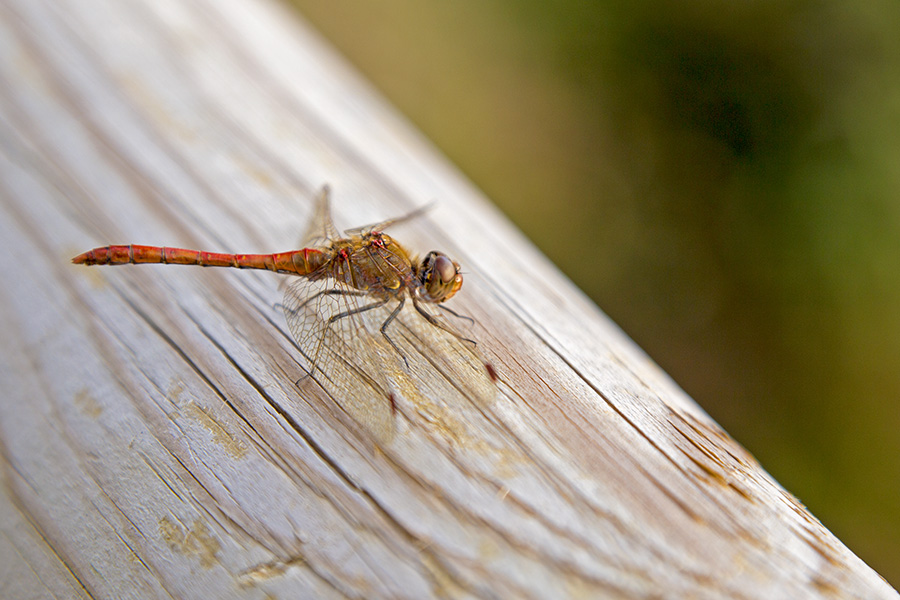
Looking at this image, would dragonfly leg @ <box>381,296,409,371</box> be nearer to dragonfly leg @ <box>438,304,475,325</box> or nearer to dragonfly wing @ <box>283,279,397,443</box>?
dragonfly wing @ <box>283,279,397,443</box>

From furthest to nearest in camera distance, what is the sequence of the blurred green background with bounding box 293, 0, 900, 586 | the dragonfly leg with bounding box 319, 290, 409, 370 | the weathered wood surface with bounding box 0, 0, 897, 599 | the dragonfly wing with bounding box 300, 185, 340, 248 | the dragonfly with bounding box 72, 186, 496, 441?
the blurred green background with bounding box 293, 0, 900, 586 → the dragonfly wing with bounding box 300, 185, 340, 248 → the dragonfly leg with bounding box 319, 290, 409, 370 → the dragonfly with bounding box 72, 186, 496, 441 → the weathered wood surface with bounding box 0, 0, 897, 599

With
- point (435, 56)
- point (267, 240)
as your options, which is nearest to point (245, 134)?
point (267, 240)

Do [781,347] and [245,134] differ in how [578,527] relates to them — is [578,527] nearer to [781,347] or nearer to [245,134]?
[245,134]

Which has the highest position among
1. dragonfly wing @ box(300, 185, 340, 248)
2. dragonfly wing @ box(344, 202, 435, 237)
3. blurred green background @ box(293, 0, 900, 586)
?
dragonfly wing @ box(300, 185, 340, 248)

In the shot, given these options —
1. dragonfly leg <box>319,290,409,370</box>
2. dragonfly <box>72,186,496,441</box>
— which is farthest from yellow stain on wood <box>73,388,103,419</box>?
dragonfly leg <box>319,290,409,370</box>

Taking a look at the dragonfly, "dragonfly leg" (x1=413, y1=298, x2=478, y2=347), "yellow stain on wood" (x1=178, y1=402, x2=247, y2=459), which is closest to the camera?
"yellow stain on wood" (x1=178, y1=402, x2=247, y2=459)

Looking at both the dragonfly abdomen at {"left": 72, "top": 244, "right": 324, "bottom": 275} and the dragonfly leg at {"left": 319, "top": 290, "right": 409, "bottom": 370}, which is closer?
the dragonfly abdomen at {"left": 72, "top": 244, "right": 324, "bottom": 275}

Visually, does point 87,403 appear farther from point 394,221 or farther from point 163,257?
point 394,221

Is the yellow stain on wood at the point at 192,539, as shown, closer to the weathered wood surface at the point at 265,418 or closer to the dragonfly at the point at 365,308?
the weathered wood surface at the point at 265,418

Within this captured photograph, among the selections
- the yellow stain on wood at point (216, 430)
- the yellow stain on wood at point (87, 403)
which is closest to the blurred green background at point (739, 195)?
the yellow stain on wood at point (216, 430)
